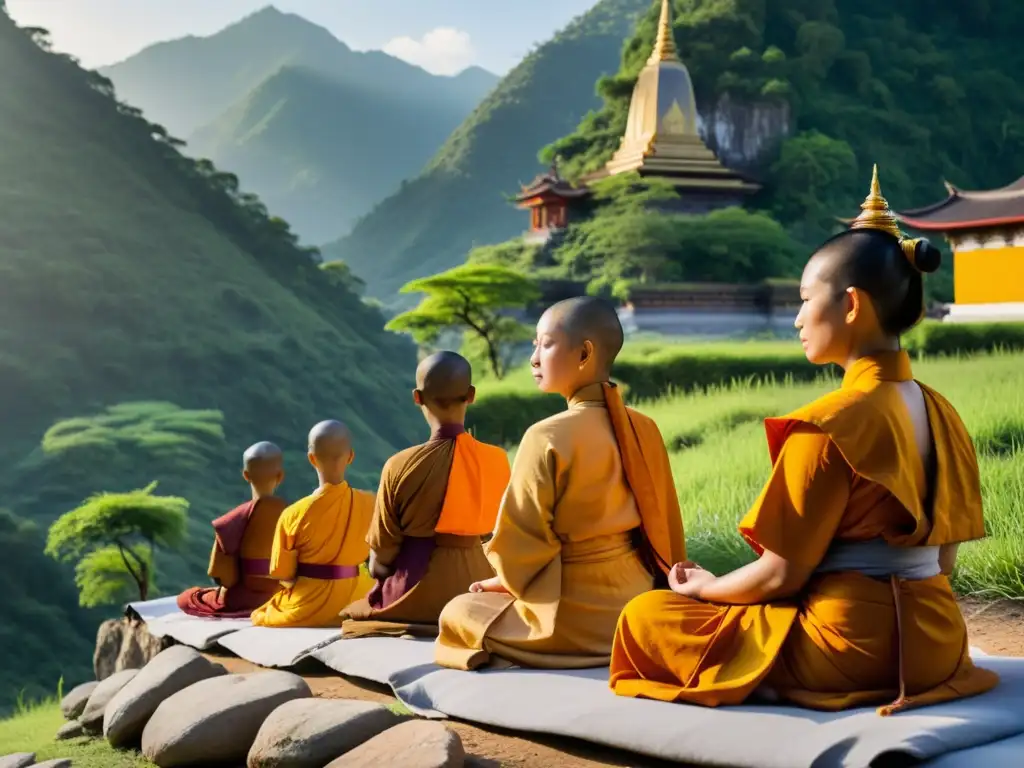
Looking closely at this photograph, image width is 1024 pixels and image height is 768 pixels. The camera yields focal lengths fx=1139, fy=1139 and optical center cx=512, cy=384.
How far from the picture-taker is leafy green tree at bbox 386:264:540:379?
20.1 meters

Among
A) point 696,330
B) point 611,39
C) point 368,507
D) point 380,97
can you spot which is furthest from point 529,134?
point 368,507

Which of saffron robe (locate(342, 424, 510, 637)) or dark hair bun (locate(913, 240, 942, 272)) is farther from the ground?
dark hair bun (locate(913, 240, 942, 272))

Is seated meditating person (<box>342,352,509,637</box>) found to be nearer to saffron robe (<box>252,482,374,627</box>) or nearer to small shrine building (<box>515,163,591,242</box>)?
saffron robe (<box>252,482,374,627</box>)

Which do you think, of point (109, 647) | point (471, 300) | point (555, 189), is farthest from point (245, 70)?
point (109, 647)

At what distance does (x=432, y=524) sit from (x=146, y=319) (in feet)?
118

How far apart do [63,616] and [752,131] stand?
72.6 feet

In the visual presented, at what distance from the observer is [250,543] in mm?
5793

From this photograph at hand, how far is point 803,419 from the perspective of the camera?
9.25 ft

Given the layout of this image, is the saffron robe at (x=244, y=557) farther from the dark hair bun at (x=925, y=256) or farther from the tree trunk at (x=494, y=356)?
the tree trunk at (x=494, y=356)

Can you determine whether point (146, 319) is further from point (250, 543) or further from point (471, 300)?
point (250, 543)

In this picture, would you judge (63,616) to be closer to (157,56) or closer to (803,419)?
(803,419)

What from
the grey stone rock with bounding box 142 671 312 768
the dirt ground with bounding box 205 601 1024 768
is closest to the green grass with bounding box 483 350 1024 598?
the dirt ground with bounding box 205 601 1024 768

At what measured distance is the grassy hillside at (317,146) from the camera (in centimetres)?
8181

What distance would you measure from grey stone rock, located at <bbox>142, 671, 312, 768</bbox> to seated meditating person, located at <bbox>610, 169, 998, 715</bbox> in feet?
4.96
